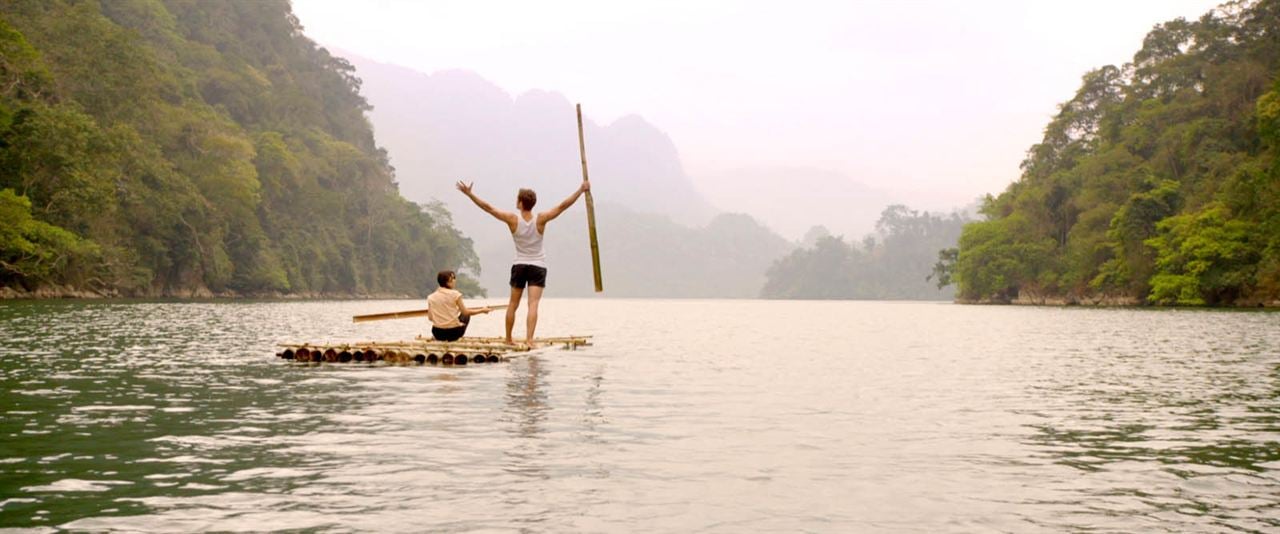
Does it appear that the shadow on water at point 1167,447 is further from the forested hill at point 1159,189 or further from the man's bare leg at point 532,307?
the forested hill at point 1159,189

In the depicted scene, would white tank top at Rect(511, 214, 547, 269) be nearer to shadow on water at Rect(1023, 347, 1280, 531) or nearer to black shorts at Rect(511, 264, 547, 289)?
black shorts at Rect(511, 264, 547, 289)

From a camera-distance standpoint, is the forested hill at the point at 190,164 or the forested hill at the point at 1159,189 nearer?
the forested hill at the point at 190,164

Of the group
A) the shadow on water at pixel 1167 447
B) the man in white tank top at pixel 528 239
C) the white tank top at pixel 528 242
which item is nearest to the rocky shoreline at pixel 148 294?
the man in white tank top at pixel 528 239

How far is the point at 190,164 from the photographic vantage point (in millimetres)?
85438

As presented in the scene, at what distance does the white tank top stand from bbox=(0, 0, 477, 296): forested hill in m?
41.3

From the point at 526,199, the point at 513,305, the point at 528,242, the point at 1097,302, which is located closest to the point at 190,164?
the point at 513,305

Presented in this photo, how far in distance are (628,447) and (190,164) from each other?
278ft

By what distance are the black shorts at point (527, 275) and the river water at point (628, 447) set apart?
73.5 inches

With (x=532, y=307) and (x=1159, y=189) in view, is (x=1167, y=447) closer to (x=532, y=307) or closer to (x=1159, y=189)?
(x=532, y=307)

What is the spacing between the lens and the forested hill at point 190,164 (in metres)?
57.2

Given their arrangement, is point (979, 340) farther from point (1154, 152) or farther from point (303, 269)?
point (303, 269)

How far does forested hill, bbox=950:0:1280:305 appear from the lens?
232 ft

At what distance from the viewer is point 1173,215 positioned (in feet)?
273

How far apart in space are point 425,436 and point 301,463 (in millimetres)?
1645
